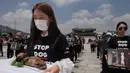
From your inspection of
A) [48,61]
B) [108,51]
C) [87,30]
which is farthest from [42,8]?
[87,30]

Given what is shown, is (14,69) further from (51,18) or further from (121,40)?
(121,40)

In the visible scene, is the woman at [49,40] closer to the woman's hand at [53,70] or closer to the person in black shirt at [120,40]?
the woman's hand at [53,70]

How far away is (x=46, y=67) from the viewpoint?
2.53m

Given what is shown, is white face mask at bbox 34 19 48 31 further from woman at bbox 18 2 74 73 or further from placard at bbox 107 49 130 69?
placard at bbox 107 49 130 69

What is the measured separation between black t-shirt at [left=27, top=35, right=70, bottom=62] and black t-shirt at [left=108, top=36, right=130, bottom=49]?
2332 millimetres

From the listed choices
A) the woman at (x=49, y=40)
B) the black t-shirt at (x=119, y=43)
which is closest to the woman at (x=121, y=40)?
the black t-shirt at (x=119, y=43)

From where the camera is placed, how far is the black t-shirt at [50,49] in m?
2.67

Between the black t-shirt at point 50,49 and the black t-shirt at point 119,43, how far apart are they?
2332 mm

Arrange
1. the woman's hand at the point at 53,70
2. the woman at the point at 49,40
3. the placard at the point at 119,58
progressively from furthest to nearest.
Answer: the placard at the point at 119,58
the woman at the point at 49,40
the woman's hand at the point at 53,70

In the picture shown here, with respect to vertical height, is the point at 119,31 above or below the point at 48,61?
above

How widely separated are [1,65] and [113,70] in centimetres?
279

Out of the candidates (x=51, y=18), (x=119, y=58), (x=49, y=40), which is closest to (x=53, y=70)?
(x=49, y=40)

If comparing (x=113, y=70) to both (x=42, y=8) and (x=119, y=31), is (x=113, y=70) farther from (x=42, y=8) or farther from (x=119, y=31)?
(x=42, y=8)

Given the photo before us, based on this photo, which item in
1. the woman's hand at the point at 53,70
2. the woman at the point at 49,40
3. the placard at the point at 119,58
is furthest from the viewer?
the placard at the point at 119,58
